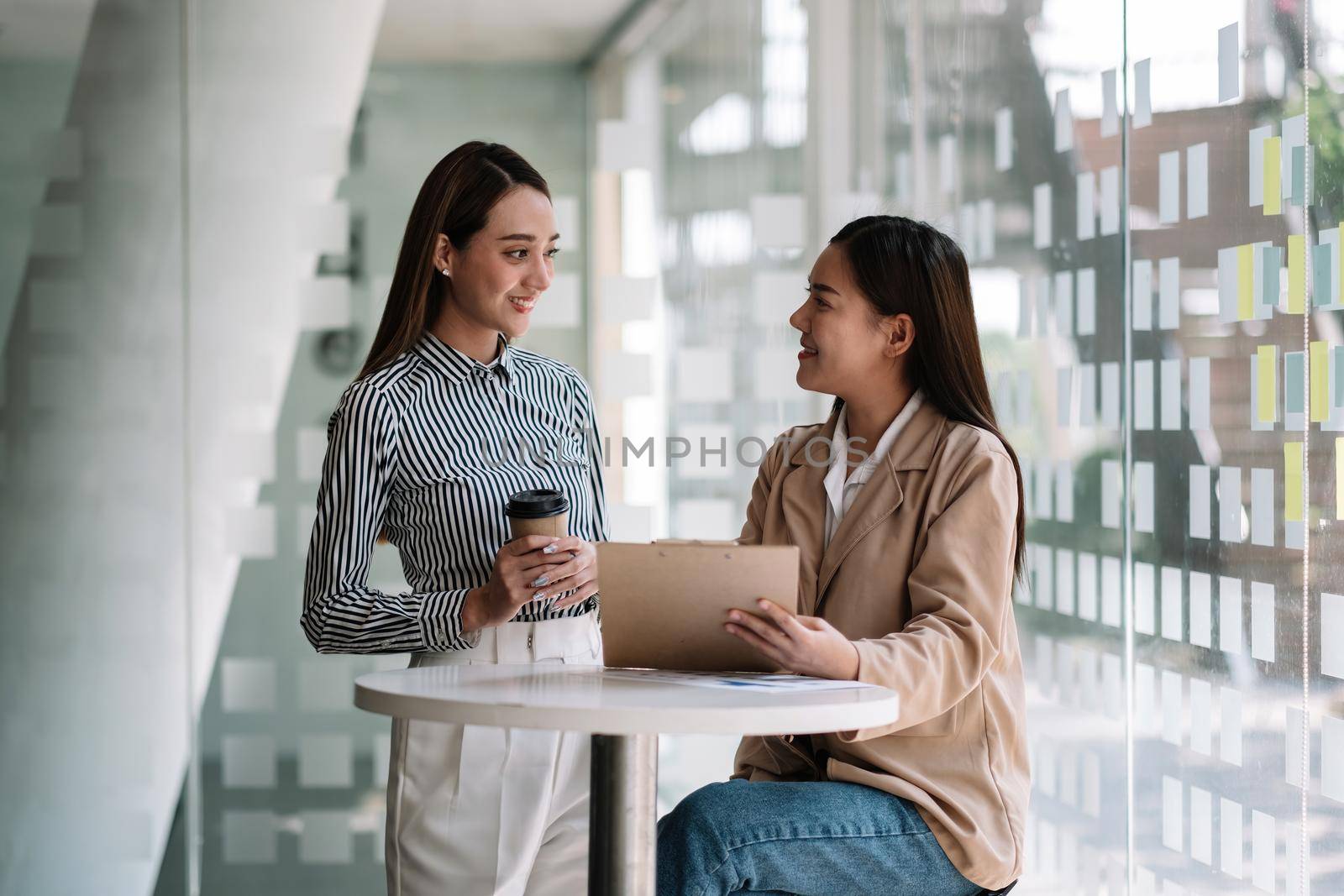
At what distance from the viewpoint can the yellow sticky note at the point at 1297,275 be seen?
8.39 ft

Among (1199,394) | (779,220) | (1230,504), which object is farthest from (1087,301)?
(779,220)

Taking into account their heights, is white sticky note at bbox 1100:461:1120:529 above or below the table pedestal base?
above

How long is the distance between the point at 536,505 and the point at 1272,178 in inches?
68.8

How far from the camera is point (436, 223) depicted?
2.15 m

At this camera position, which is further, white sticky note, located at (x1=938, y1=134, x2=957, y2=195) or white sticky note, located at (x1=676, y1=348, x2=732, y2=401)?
white sticky note, located at (x1=676, y1=348, x2=732, y2=401)

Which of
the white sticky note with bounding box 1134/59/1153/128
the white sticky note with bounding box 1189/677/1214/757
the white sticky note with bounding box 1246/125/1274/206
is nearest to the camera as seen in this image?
the white sticky note with bounding box 1246/125/1274/206

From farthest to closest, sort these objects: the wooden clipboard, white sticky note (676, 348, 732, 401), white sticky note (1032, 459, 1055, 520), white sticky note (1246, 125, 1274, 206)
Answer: white sticky note (676, 348, 732, 401) < white sticky note (1032, 459, 1055, 520) < white sticky note (1246, 125, 1274, 206) < the wooden clipboard

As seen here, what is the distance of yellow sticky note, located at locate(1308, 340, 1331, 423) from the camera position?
248cm

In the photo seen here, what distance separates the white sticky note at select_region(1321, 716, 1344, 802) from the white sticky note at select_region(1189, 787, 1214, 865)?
391 mm

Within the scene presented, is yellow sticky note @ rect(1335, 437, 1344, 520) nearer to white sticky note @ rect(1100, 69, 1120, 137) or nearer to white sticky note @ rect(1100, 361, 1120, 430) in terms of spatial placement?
white sticky note @ rect(1100, 361, 1120, 430)

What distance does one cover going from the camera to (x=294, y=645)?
A: 3520 millimetres

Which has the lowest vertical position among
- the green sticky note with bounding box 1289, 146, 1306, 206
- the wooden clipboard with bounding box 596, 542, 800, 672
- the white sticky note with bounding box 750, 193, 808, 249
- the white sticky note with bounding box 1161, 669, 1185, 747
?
the white sticky note with bounding box 1161, 669, 1185, 747

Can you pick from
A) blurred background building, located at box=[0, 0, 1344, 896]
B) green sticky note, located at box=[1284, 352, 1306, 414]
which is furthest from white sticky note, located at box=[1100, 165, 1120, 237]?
green sticky note, located at box=[1284, 352, 1306, 414]

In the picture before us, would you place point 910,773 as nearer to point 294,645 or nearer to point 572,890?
point 572,890
